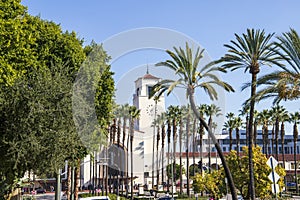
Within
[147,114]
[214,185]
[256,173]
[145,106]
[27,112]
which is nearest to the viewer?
[27,112]

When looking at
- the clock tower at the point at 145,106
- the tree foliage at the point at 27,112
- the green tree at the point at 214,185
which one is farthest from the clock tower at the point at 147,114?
the tree foliage at the point at 27,112

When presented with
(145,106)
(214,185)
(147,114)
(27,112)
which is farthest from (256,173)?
(147,114)

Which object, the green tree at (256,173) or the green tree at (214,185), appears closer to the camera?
the green tree at (256,173)

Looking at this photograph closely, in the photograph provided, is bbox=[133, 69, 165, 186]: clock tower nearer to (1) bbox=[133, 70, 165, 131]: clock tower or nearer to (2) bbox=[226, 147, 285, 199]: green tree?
(1) bbox=[133, 70, 165, 131]: clock tower

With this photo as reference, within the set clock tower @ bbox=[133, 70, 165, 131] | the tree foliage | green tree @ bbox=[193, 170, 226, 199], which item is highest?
clock tower @ bbox=[133, 70, 165, 131]

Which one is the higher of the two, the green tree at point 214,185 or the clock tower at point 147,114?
the clock tower at point 147,114

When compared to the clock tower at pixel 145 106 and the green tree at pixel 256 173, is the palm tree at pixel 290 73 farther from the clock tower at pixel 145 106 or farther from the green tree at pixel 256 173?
the clock tower at pixel 145 106

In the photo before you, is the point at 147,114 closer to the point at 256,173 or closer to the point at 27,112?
the point at 256,173

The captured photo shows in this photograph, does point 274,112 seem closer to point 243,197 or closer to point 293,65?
point 243,197

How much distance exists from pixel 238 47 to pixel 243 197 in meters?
18.5

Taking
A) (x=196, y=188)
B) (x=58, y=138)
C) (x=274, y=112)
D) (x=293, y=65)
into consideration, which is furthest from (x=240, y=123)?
(x=58, y=138)

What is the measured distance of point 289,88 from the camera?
72.0 ft

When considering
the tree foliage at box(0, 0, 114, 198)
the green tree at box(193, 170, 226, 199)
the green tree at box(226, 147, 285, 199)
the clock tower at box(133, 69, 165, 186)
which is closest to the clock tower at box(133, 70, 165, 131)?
the clock tower at box(133, 69, 165, 186)

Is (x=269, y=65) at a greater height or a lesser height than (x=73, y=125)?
greater
